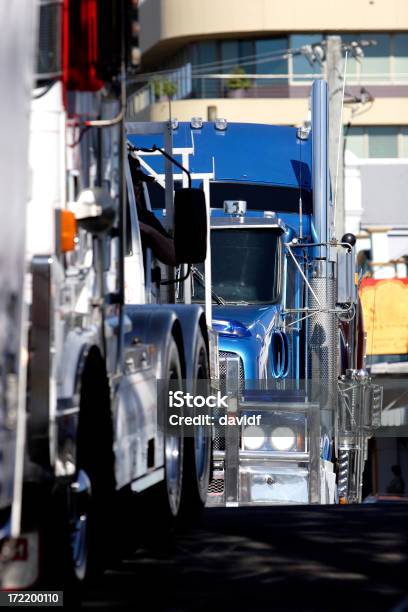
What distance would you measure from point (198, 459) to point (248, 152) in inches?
251

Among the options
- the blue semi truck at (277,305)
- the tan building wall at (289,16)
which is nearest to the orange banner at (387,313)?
the tan building wall at (289,16)

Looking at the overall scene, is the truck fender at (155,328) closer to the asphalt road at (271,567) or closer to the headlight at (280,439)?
the asphalt road at (271,567)

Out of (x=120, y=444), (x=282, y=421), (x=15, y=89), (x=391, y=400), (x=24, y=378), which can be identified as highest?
(x=15, y=89)

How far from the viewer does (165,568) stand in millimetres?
9266

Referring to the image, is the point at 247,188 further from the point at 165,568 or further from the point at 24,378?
the point at 24,378

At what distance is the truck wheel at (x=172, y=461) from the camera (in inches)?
392

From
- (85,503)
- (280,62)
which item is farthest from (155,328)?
(280,62)

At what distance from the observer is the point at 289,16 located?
59281 mm

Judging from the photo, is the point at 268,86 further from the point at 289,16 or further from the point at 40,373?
the point at 40,373

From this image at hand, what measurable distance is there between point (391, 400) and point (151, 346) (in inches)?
864

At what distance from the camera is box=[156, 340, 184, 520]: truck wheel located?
995cm

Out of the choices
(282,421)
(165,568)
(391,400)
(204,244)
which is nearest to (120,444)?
(165,568)

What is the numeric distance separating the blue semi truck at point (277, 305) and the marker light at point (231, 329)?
0.01 metres

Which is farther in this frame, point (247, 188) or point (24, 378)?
point (247, 188)
